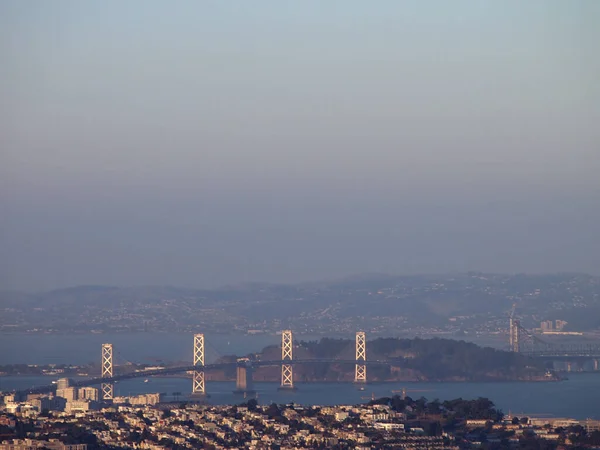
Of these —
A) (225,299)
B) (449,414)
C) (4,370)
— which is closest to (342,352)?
(4,370)

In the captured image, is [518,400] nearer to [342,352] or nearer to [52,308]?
[342,352]

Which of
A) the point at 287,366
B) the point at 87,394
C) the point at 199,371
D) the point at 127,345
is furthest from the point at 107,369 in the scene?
the point at 127,345

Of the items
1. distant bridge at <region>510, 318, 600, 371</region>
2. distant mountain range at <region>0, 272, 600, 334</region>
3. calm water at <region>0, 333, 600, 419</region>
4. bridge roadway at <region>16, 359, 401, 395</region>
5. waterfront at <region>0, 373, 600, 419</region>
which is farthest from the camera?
distant mountain range at <region>0, 272, 600, 334</region>

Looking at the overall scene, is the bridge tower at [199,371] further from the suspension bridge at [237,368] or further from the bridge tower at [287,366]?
the bridge tower at [287,366]

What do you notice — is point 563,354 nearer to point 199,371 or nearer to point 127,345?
point 199,371

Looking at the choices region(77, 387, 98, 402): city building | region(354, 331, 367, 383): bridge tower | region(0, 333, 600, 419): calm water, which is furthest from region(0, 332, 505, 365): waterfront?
region(77, 387, 98, 402): city building

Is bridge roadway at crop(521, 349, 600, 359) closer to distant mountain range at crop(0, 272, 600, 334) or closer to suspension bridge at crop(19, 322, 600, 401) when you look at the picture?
suspension bridge at crop(19, 322, 600, 401)
